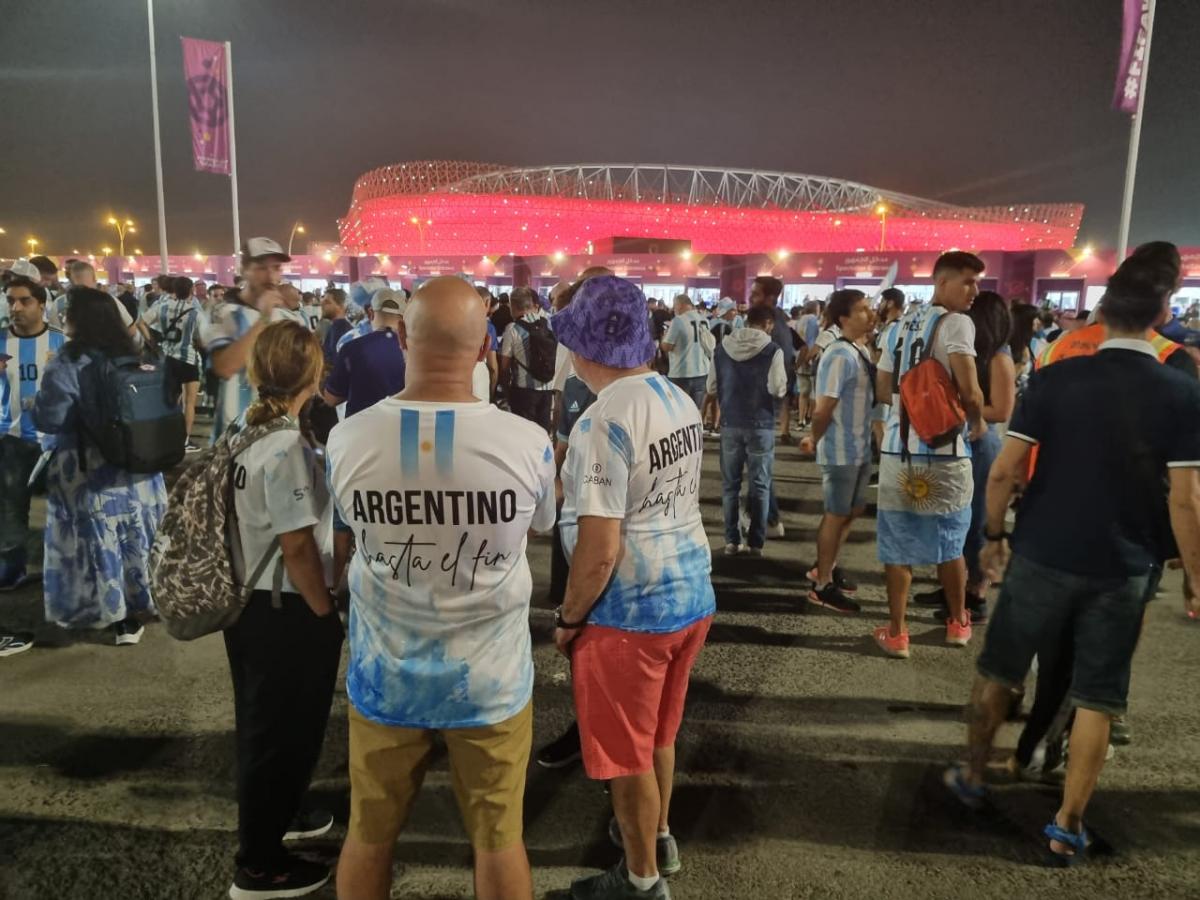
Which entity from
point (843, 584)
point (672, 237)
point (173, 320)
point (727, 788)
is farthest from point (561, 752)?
point (672, 237)

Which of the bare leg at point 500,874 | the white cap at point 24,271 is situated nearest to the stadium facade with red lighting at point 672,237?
the white cap at point 24,271

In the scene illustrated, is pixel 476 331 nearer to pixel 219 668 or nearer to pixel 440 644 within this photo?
pixel 440 644

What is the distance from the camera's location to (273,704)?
2.39 metres

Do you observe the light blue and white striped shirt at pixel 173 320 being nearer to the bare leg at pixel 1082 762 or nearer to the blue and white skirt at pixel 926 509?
the blue and white skirt at pixel 926 509

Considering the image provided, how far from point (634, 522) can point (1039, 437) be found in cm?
154

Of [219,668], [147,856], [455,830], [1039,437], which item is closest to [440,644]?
[455,830]

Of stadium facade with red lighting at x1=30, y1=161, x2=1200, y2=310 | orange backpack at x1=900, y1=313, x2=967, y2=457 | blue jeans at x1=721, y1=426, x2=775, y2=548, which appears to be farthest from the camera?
stadium facade with red lighting at x1=30, y1=161, x2=1200, y2=310

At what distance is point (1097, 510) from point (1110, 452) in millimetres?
201

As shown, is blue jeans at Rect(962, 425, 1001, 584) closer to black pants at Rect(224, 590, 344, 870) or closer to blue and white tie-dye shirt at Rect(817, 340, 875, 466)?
blue and white tie-dye shirt at Rect(817, 340, 875, 466)

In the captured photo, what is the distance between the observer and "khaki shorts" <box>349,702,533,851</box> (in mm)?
1819

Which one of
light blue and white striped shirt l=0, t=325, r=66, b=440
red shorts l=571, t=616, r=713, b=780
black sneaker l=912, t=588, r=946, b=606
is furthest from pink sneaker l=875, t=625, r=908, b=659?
light blue and white striped shirt l=0, t=325, r=66, b=440

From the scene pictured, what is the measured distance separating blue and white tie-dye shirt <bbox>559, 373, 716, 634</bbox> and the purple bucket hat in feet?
0.26

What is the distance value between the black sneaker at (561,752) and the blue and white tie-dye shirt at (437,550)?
162 centimetres

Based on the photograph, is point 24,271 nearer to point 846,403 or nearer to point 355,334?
point 355,334
